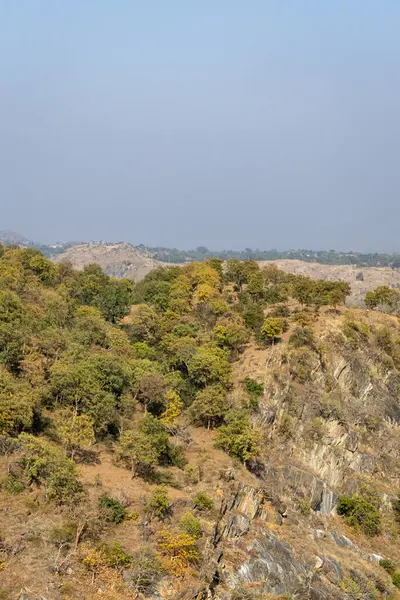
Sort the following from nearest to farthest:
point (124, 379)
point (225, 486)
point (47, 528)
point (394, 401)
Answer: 1. point (47, 528)
2. point (225, 486)
3. point (124, 379)
4. point (394, 401)

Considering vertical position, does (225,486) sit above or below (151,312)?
below

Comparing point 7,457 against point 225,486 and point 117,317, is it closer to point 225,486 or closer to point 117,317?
point 225,486

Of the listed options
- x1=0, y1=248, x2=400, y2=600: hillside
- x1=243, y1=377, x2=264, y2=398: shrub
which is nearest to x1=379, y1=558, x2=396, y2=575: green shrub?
x1=0, y1=248, x2=400, y2=600: hillside

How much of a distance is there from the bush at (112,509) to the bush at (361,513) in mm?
22011

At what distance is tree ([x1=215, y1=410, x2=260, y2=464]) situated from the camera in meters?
36.3

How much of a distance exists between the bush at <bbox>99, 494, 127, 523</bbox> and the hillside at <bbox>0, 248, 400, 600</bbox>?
21 centimetres

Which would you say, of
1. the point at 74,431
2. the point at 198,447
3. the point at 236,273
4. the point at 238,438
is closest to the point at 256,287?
the point at 236,273

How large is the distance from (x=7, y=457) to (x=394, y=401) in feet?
135

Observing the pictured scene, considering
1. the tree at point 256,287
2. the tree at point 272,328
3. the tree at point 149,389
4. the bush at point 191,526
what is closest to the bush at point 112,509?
the bush at point 191,526

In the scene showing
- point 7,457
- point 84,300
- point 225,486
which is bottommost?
point 225,486

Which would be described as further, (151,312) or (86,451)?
(151,312)

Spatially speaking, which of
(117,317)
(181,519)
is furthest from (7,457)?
(117,317)

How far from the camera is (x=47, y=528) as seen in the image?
2289 cm

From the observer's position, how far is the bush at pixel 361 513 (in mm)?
37406
